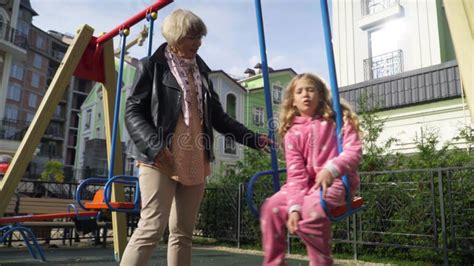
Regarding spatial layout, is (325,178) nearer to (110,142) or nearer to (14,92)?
(110,142)

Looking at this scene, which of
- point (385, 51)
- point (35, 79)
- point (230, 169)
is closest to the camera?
point (230, 169)

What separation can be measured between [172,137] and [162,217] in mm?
340

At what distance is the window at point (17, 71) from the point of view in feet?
116

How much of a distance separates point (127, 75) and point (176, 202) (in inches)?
886

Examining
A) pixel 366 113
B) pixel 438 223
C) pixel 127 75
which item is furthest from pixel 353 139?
pixel 127 75


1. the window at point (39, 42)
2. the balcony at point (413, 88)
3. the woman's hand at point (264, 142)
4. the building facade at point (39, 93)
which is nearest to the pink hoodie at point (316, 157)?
the woman's hand at point (264, 142)

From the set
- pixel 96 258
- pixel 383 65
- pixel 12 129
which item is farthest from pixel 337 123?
pixel 12 129

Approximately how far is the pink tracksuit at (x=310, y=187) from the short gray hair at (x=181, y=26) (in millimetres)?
603

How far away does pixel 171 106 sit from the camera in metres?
1.78

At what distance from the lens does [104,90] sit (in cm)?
360

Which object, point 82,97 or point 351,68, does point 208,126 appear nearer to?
point 351,68

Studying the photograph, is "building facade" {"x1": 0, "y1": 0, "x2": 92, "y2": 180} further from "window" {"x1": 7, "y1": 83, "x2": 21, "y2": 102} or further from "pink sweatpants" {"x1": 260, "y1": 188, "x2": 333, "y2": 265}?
"pink sweatpants" {"x1": 260, "y1": 188, "x2": 333, "y2": 265}

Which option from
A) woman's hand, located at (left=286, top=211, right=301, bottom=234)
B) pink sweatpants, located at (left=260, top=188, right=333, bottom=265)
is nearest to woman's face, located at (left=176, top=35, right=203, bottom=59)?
pink sweatpants, located at (left=260, top=188, right=333, bottom=265)

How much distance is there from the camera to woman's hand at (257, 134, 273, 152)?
184 cm
